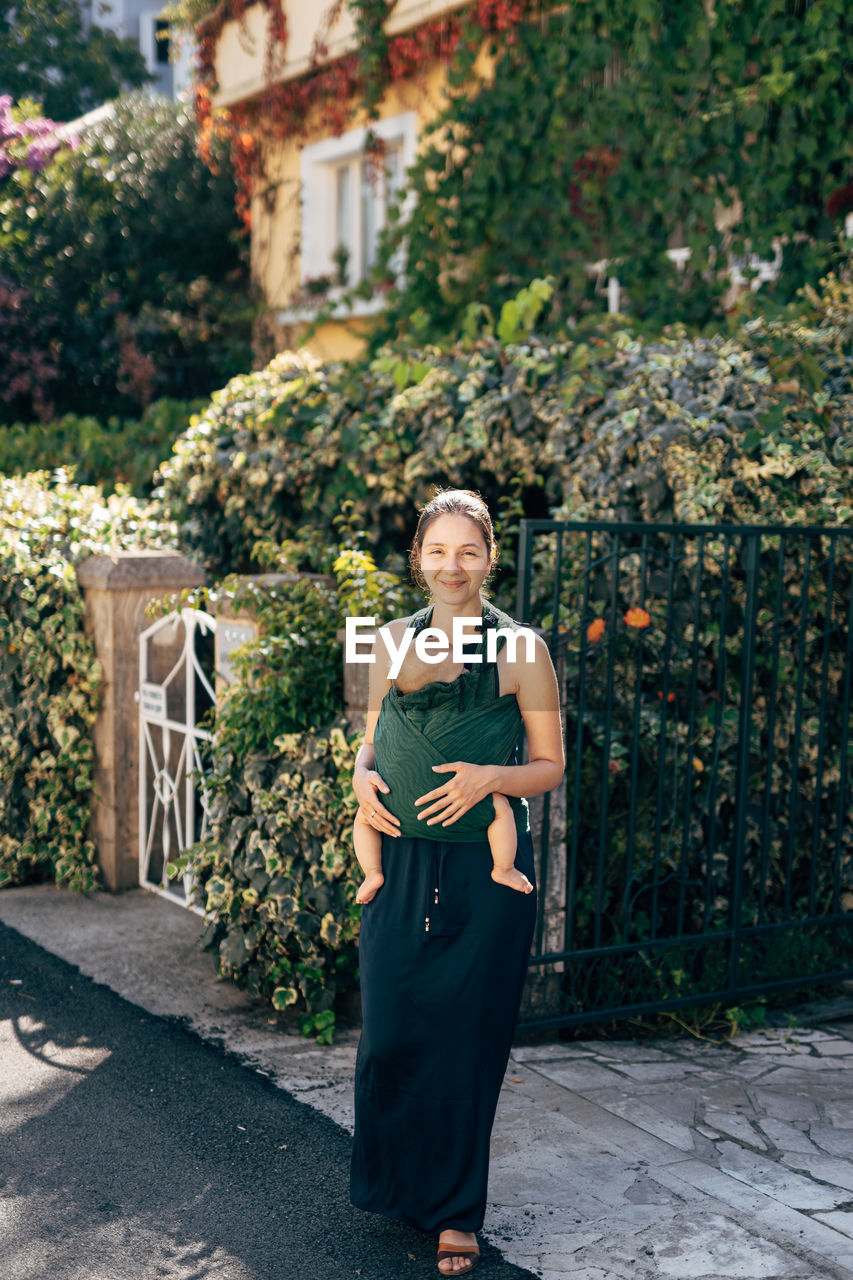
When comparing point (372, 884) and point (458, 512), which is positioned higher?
point (458, 512)

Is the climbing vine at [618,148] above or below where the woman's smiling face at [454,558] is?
above

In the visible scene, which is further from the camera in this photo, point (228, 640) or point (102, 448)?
point (102, 448)

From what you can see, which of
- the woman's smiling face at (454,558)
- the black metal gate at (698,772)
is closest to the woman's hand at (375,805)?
the woman's smiling face at (454,558)

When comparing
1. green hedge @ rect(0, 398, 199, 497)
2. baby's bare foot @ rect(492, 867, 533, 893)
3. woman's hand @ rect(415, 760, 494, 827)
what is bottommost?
baby's bare foot @ rect(492, 867, 533, 893)

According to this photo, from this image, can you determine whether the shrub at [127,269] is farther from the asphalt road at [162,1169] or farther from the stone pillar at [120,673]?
the asphalt road at [162,1169]

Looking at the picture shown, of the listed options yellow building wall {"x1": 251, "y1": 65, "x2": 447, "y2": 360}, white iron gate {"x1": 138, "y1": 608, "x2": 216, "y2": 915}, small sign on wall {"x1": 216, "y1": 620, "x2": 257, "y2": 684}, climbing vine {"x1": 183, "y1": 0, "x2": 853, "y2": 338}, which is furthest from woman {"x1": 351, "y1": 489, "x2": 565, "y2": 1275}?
yellow building wall {"x1": 251, "y1": 65, "x2": 447, "y2": 360}

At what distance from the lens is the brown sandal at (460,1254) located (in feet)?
9.80

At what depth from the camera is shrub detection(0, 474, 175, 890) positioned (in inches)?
231

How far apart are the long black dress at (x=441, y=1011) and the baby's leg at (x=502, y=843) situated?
0.08 feet

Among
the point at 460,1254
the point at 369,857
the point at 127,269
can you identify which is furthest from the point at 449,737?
the point at 127,269

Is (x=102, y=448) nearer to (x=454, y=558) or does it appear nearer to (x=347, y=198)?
A: (x=347, y=198)

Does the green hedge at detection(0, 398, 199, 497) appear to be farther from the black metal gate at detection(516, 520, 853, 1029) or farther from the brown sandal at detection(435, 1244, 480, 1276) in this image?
the brown sandal at detection(435, 1244, 480, 1276)

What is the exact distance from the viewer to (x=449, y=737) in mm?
2973

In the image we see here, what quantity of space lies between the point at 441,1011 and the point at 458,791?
0.51 meters
